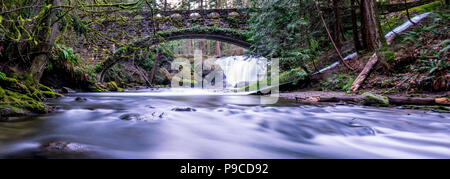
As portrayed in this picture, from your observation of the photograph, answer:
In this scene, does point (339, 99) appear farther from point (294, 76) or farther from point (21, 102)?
point (21, 102)

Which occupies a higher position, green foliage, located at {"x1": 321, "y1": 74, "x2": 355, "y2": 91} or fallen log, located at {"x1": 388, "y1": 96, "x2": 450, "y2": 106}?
green foliage, located at {"x1": 321, "y1": 74, "x2": 355, "y2": 91}

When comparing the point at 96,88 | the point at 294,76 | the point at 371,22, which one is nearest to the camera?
the point at 371,22

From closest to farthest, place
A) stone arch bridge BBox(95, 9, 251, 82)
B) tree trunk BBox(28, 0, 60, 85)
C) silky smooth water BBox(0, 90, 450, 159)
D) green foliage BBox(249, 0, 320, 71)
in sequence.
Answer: silky smooth water BBox(0, 90, 450, 159), tree trunk BBox(28, 0, 60, 85), green foliage BBox(249, 0, 320, 71), stone arch bridge BBox(95, 9, 251, 82)

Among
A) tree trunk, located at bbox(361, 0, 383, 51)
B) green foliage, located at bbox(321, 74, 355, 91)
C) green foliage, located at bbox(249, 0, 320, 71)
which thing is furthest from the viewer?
green foliage, located at bbox(249, 0, 320, 71)

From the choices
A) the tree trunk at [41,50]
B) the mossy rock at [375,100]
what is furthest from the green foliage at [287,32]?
the tree trunk at [41,50]

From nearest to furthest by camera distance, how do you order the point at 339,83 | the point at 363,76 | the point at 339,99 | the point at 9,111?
the point at 9,111 → the point at 339,99 → the point at 363,76 → the point at 339,83

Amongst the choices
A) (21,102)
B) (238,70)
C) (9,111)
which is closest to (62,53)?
(21,102)

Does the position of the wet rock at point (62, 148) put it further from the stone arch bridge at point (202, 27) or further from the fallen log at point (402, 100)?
the stone arch bridge at point (202, 27)

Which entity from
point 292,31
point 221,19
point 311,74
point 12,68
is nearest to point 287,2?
point 292,31

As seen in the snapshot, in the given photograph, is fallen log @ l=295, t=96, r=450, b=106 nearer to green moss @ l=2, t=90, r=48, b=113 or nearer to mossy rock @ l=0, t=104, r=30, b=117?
green moss @ l=2, t=90, r=48, b=113

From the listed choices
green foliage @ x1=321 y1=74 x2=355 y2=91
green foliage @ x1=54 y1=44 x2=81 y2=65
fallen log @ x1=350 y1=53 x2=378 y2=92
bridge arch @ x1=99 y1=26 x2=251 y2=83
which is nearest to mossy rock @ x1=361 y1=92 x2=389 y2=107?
fallen log @ x1=350 y1=53 x2=378 y2=92

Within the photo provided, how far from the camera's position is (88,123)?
3.15m

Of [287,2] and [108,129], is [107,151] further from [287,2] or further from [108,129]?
[287,2]
